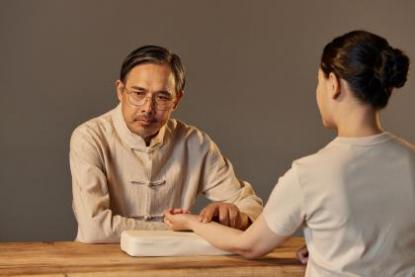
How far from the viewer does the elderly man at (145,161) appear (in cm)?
283

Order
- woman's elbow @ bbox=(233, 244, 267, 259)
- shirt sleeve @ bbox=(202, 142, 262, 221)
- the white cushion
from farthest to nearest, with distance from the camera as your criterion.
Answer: shirt sleeve @ bbox=(202, 142, 262, 221) < the white cushion < woman's elbow @ bbox=(233, 244, 267, 259)

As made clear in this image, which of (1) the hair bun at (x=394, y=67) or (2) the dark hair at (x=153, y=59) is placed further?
(2) the dark hair at (x=153, y=59)

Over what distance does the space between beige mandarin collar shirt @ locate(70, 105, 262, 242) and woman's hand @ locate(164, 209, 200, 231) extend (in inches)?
12.5

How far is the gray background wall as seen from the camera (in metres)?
4.71

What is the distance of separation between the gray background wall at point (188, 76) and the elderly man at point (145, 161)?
1747 millimetres

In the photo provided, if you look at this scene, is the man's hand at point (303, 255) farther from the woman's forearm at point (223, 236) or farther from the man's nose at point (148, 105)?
the man's nose at point (148, 105)

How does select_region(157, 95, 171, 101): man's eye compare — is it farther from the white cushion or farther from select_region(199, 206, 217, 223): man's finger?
the white cushion

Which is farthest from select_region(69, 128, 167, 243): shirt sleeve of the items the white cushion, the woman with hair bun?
the woman with hair bun

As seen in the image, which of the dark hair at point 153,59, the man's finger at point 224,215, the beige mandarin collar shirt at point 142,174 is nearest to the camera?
the man's finger at point 224,215

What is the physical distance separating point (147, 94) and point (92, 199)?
42 centimetres

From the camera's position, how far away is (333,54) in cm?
197

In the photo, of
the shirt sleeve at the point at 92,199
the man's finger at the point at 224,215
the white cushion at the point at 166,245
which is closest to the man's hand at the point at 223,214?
the man's finger at the point at 224,215

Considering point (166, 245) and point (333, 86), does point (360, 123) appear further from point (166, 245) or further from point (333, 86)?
point (166, 245)

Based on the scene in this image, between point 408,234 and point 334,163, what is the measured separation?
0.25 meters
